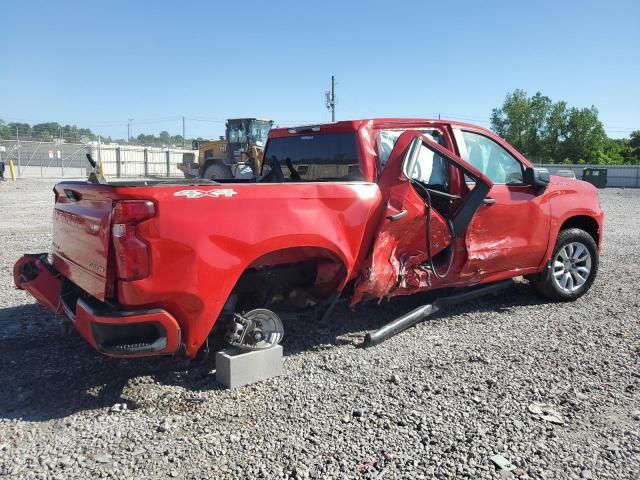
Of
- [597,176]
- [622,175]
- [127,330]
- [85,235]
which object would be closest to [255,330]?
[127,330]

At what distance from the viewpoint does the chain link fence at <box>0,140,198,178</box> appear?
39094mm

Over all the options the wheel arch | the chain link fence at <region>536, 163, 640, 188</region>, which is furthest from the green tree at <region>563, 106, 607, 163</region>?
the wheel arch

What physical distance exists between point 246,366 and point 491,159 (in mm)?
3281

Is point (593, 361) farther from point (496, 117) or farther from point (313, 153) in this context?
point (496, 117)

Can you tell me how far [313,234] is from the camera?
4031mm

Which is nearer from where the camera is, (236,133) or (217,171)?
(217,171)

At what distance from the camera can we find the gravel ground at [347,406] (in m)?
2.99

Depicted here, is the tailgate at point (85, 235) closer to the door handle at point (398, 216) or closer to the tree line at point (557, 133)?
the door handle at point (398, 216)

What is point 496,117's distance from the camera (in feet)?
241

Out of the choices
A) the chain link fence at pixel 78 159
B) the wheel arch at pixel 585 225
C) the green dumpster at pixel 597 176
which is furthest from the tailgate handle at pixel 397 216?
the green dumpster at pixel 597 176

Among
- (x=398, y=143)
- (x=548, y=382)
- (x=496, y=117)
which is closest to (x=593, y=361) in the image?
(x=548, y=382)

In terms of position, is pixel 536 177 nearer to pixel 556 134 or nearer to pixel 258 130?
pixel 258 130

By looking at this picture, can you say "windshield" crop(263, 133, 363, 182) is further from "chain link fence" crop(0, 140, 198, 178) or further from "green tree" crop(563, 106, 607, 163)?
"green tree" crop(563, 106, 607, 163)

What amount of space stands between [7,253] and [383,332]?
21.7 feet
